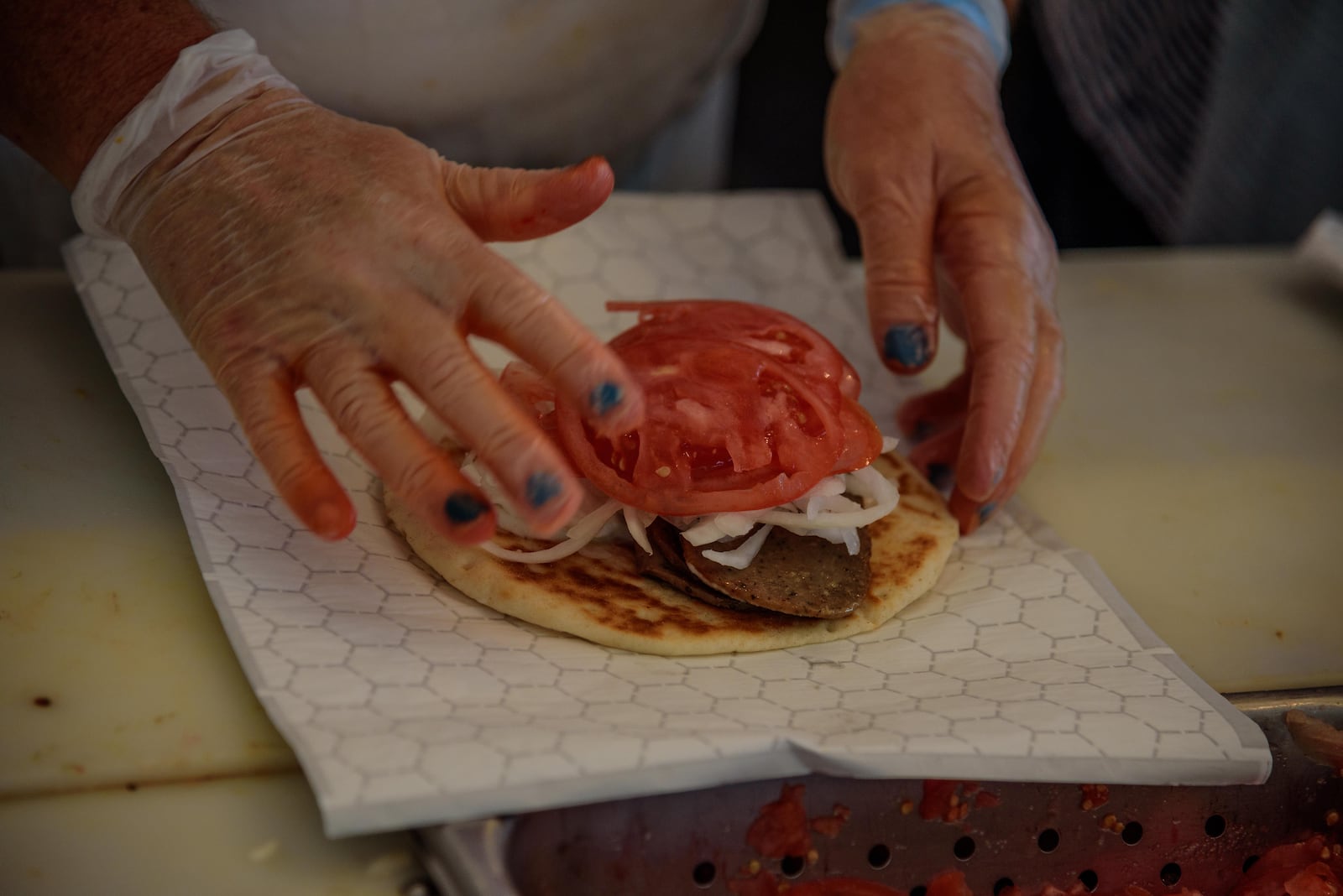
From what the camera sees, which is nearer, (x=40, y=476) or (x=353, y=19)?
(x=40, y=476)

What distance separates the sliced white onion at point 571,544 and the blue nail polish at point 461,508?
0.23 m

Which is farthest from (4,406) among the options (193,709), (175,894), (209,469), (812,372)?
(812,372)

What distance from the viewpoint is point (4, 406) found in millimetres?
1490

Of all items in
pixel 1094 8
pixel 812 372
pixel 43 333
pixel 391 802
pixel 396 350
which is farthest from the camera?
pixel 1094 8

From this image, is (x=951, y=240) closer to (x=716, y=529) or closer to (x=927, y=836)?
(x=716, y=529)

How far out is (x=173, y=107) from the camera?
4.04 feet

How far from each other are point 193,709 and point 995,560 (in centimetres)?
98

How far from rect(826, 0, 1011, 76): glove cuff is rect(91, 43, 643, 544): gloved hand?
3.13 feet

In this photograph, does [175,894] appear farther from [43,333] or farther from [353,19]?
[353,19]

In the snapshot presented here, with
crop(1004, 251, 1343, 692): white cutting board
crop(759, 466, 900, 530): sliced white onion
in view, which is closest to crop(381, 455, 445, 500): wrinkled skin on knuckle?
crop(759, 466, 900, 530): sliced white onion

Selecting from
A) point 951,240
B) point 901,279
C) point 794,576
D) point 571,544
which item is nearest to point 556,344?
point 571,544

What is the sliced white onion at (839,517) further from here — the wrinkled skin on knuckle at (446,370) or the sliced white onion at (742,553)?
the wrinkled skin on knuckle at (446,370)

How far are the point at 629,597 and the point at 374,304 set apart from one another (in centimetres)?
44

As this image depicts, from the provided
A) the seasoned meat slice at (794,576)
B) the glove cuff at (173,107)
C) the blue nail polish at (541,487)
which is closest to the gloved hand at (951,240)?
the seasoned meat slice at (794,576)
